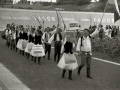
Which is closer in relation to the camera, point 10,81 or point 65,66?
point 10,81

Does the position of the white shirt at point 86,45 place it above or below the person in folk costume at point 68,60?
above

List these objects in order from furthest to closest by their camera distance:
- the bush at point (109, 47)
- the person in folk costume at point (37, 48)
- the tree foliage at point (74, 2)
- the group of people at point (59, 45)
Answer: the tree foliage at point (74, 2) → the bush at point (109, 47) → the person in folk costume at point (37, 48) → the group of people at point (59, 45)

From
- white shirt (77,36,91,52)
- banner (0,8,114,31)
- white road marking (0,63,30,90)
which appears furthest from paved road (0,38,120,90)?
banner (0,8,114,31)

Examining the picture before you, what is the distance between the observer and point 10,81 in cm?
871

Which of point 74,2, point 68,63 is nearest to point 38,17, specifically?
point 68,63

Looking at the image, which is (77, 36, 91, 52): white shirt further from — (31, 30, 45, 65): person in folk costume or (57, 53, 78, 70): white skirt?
(31, 30, 45, 65): person in folk costume

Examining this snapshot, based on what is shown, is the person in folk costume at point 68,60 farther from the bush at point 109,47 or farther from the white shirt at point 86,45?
the bush at point 109,47

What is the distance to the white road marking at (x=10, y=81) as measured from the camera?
791cm

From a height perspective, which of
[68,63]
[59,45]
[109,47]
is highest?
[59,45]

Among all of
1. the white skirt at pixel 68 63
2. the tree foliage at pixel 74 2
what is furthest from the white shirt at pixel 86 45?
the tree foliage at pixel 74 2

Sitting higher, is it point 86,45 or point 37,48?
point 86,45

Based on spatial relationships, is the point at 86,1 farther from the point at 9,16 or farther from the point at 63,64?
the point at 63,64

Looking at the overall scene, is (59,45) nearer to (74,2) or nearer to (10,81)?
(10,81)

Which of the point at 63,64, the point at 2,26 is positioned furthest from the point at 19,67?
the point at 2,26
